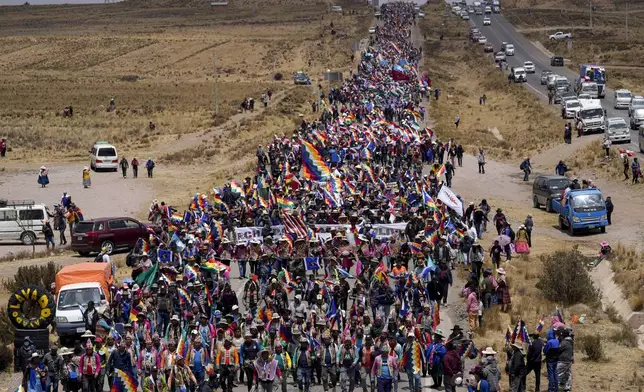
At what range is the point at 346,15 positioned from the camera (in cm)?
18450

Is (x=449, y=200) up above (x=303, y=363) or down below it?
below

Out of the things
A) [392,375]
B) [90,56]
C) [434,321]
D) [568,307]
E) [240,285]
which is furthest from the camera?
[90,56]

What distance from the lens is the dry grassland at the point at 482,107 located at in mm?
67000

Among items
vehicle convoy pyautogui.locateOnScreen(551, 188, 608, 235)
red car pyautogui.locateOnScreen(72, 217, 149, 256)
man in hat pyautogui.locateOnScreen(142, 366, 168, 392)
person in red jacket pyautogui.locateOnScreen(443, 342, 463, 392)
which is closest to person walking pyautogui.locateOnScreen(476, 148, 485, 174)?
vehicle convoy pyautogui.locateOnScreen(551, 188, 608, 235)

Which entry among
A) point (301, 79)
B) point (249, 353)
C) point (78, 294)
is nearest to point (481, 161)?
point (78, 294)

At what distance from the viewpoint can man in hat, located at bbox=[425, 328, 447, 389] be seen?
63.6ft

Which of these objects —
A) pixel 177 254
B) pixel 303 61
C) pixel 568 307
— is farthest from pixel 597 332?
pixel 303 61

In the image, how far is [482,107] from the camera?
294ft

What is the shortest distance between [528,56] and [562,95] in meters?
43.1

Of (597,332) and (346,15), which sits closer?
(597,332)

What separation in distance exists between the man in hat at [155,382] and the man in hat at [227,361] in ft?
3.74

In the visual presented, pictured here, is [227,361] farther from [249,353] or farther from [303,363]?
[303,363]

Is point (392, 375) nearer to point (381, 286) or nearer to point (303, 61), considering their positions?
point (381, 286)

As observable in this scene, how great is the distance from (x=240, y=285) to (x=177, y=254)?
2.08 metres
